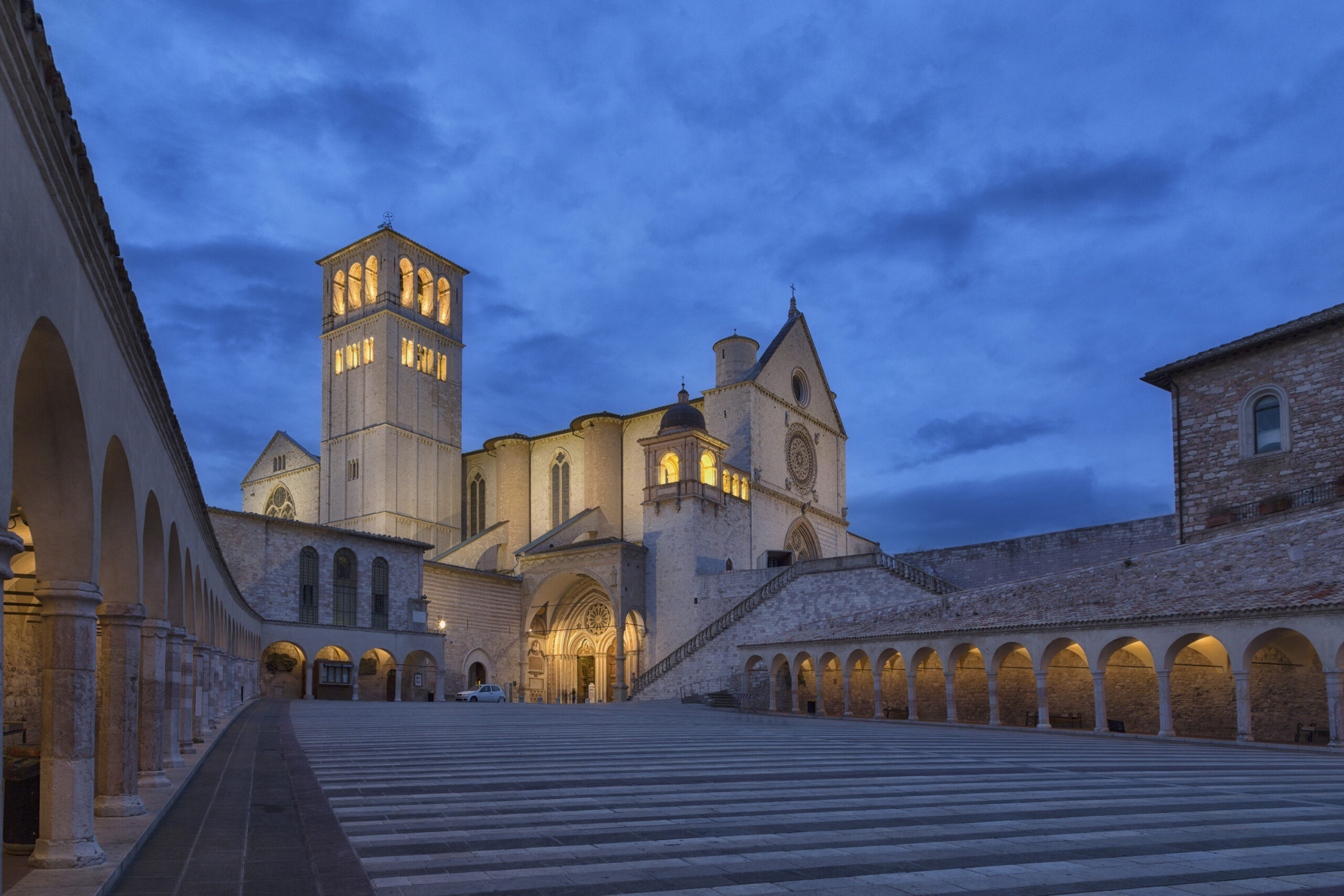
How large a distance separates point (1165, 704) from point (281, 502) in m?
54.3

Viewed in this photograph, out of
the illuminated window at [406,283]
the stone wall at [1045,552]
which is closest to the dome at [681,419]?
the stone wall at [1045,552]

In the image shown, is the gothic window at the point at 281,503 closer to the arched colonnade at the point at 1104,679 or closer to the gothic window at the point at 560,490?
the gothic window at the point at 560,490

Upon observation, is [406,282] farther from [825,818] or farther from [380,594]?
[825,818]

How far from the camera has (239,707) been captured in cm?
2873

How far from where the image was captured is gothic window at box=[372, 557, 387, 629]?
142 ft

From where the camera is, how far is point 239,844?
25.0 feet

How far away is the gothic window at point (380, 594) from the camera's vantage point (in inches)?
1706

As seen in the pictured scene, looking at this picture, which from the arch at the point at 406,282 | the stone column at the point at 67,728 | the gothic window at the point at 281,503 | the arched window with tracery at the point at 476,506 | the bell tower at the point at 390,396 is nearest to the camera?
the stone column at the point at 67,728

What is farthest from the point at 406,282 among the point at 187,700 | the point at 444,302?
the point at 187,700

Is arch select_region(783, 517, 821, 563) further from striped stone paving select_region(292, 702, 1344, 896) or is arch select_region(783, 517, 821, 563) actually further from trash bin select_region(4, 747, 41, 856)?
trash bin select_region(4, 747, 41, 856)

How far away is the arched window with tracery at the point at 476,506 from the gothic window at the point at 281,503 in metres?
10.9

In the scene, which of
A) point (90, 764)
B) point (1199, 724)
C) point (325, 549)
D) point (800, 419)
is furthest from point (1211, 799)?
point (800, 419)

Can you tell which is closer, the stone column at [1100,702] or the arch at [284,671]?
the stone column at [1100,702]

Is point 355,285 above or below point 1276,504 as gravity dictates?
above
